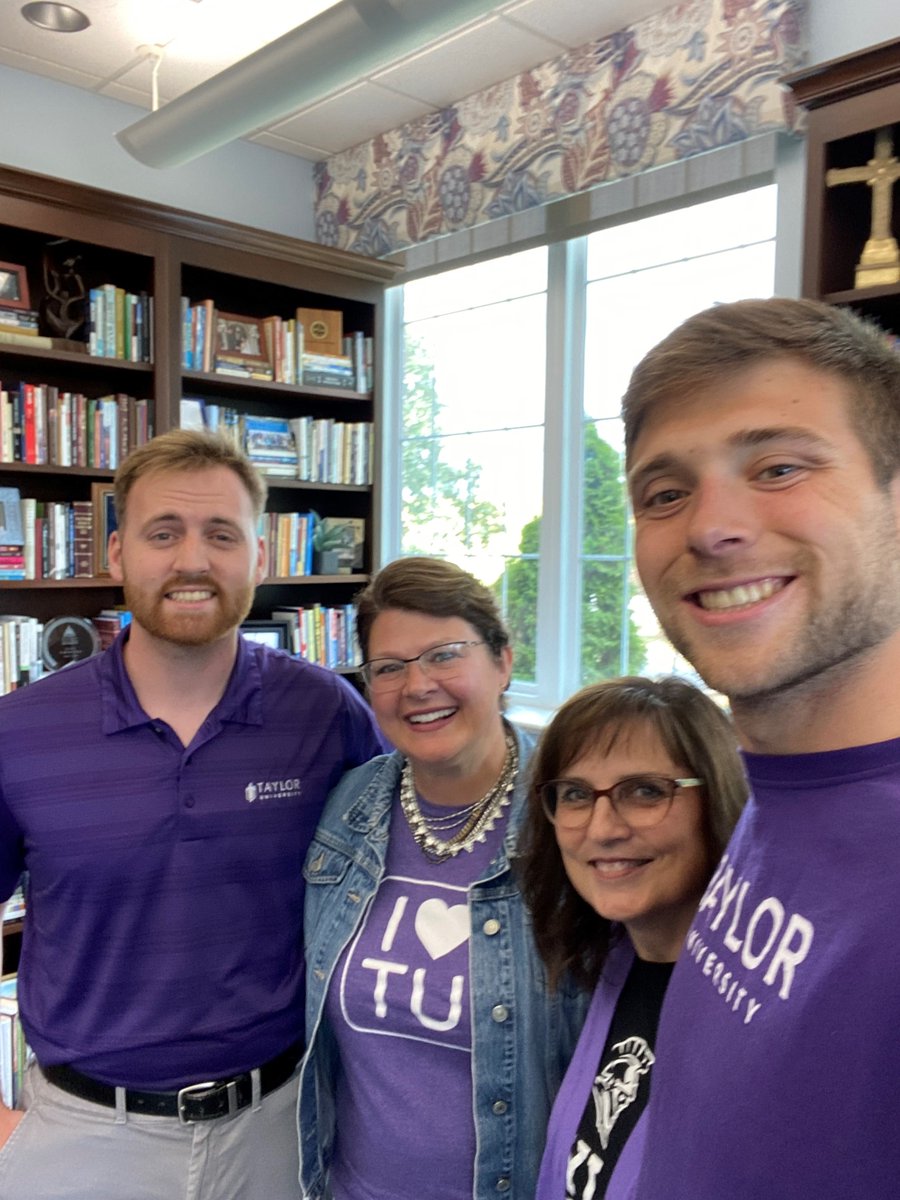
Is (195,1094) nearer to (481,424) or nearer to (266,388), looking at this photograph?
(266,388)

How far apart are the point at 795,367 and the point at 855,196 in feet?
5.83

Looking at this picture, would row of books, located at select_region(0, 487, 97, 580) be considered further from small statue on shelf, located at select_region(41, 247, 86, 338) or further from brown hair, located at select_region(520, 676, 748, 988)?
brown hair, located at select_region(520, 676, 748, 988)

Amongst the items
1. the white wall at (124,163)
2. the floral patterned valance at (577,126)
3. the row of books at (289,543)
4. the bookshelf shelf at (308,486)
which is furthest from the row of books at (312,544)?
the white wall at (124,163)

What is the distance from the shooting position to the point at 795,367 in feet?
2.25

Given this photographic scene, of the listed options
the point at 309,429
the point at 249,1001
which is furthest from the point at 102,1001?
the point at 309,429

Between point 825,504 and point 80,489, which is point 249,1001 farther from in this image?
point 80,489

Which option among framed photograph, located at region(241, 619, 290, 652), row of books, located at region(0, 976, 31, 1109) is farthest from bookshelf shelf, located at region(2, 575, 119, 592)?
row of books, located at region(0, 976, 31, 1109)

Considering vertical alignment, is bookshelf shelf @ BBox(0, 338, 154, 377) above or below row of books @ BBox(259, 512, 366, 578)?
above

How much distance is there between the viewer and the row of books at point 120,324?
2898mm

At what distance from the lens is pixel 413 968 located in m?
1.24

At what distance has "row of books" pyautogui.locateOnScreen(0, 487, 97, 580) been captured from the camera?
277 cm

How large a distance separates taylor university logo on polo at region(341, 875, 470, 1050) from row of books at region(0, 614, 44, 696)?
1.92 metres

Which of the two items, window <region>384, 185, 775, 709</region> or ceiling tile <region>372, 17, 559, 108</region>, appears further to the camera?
window <region>384, 185, 775, 709</region>

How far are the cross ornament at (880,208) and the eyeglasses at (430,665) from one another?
138 centimetres
